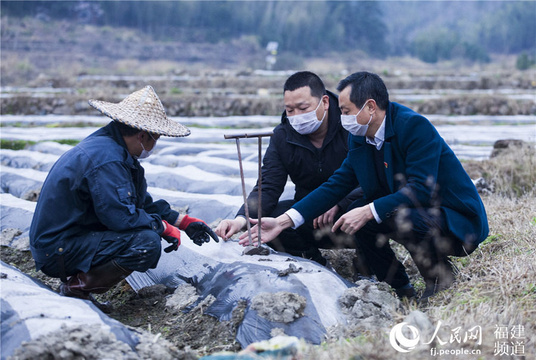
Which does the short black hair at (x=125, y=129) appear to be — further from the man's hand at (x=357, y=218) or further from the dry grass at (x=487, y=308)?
the dry grass at (x=487, y=308)

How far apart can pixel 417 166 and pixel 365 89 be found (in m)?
0.43

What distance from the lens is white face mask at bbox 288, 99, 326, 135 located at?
2.96 m

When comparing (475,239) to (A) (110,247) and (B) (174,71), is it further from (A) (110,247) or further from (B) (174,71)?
(B) (174,71)


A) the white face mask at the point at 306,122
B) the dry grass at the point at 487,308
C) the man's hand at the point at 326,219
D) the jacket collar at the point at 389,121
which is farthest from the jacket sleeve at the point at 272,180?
the dry grass at the point at 487,308

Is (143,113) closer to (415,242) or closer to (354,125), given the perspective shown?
(354,125)

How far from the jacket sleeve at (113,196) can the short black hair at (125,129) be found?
200mm

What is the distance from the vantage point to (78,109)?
12.7 metres

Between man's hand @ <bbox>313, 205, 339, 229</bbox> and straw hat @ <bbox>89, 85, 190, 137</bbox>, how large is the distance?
35.0 inches

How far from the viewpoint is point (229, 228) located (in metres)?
2.86

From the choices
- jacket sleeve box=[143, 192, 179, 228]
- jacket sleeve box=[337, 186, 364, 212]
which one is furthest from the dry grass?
jacket sleeve box=[143, 192, 179, 228]

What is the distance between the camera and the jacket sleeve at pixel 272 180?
3.02 meters

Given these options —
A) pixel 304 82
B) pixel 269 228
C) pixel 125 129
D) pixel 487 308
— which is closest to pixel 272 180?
pixel 269 228

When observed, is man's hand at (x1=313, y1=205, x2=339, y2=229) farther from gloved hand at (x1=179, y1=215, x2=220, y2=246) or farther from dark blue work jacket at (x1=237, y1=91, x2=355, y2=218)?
gloved hand at (x1=179, y1=215, x2=220, y2=246)

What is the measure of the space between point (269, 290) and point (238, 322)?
198 millimetres
